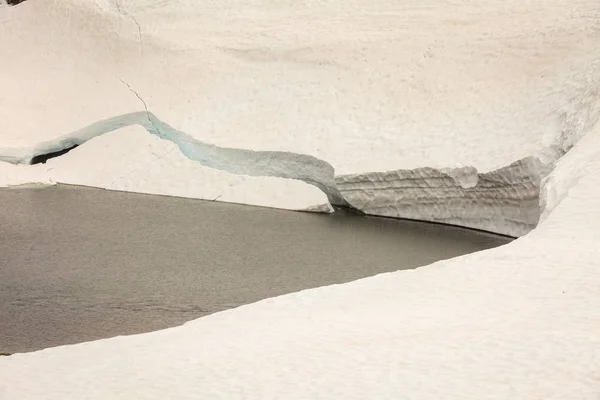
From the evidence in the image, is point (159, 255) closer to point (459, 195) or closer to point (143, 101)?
point (459, 195)

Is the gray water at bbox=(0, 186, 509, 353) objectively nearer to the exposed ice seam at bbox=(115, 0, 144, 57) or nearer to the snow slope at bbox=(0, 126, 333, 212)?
the snow slope at bbox=(0, 126, 333, 212)

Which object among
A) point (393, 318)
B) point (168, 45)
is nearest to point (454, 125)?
point (168, 45)

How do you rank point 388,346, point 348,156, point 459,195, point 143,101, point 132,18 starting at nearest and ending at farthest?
point 388,346, point 459,195, point 348,156, point 143,101, point 132,18

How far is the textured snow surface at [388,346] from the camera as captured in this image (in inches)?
121

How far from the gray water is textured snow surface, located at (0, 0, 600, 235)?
0.45m

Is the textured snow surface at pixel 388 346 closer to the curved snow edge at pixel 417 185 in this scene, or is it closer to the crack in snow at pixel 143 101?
the curved snow edge at pixel 417 185

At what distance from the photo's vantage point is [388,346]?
11.3ft

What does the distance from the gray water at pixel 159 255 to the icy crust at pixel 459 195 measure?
183 mm

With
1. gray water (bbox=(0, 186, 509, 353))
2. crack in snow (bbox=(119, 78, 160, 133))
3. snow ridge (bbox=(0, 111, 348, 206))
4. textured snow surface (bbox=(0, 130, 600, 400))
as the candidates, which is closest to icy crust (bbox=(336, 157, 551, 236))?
gray water (bbox=(0, 186, 509, 353))

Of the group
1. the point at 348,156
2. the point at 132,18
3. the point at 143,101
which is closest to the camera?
the point at 348,156

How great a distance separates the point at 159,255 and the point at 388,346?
3670 mm

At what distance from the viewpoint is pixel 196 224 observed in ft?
26.6

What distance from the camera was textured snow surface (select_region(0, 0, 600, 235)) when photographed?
836 cm

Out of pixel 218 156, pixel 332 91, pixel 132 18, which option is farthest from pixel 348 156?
pixel 132 18
